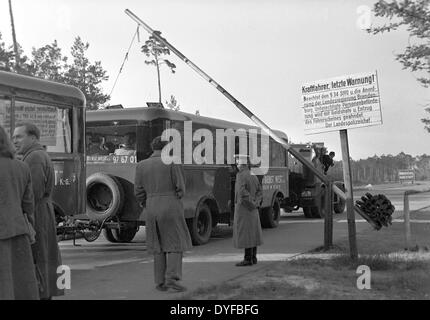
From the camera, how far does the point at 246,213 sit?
936 cm

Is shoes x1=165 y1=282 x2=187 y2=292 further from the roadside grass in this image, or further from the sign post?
the sign post

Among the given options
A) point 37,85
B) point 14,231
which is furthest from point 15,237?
point 37,85

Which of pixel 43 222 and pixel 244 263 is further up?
pixel 43 222

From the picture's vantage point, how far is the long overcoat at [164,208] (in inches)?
280

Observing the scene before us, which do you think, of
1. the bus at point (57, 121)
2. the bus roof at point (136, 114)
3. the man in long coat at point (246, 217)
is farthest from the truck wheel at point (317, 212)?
the bus at point (57, 121)

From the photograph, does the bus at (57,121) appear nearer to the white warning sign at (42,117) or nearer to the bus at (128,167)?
the white warning sign at (42,117)

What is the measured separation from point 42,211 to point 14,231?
3.05 ft

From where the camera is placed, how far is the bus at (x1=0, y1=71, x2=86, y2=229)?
8516 millimetres

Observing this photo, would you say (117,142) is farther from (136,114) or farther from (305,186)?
(305,186)

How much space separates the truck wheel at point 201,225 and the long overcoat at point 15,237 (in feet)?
23.5
